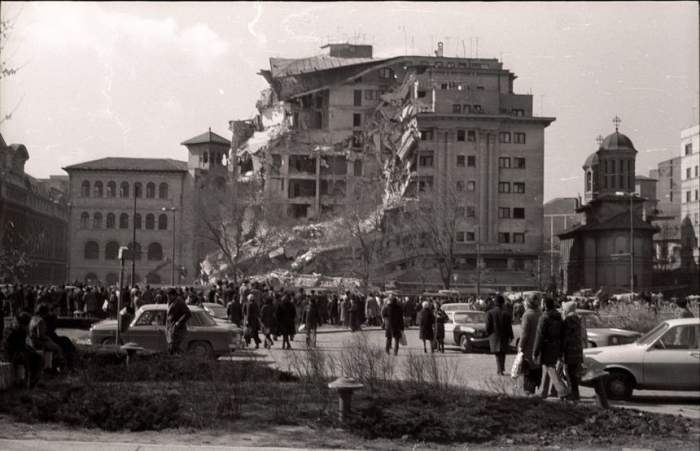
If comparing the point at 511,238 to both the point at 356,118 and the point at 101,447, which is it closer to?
the point at 356,118

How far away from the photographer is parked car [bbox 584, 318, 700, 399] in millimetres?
14641

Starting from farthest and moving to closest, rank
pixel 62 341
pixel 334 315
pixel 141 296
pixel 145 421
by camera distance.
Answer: pixel 334 315 → pixel 141 296 → pixel 62 341 → pixel 145 421

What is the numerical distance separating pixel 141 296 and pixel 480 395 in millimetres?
21723

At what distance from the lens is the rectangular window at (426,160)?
78188 mm

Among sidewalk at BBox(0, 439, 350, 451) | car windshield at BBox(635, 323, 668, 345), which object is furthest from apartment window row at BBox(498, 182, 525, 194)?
sidewalk at BBox(0, 439, 350, 451)

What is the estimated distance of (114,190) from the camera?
326 ft

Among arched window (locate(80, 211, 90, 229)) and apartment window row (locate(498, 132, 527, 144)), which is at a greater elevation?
apartment window row (locate(498, 132, 527, 144))

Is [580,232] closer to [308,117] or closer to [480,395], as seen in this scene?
[308,117]

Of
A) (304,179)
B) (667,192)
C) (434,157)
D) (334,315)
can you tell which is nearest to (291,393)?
(334,315)

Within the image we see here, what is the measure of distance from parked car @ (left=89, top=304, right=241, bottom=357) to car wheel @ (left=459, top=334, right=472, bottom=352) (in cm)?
836

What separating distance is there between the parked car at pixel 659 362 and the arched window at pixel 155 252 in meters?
86.9

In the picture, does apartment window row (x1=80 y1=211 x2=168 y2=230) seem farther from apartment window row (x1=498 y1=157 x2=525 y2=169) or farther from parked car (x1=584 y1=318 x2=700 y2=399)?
parked car (x1=584 y1=318 x2=700 y2=399)

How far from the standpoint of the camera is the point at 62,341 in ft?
51.1

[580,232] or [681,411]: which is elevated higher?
[580,232]
